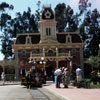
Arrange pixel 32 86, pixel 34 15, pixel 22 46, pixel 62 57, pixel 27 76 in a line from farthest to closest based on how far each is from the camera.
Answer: pixel 34 15 → pixel 22 46 → pixel 62 57 → pixel 32 86 → pixel 27 76

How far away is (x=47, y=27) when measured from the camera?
192 ft

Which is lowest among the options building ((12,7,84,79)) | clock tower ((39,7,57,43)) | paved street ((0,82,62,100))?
paved street ((0,82,62,100))

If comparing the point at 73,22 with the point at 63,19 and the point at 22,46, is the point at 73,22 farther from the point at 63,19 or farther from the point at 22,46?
the point at 22,46

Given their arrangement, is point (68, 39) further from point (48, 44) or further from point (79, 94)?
point (79, 94)

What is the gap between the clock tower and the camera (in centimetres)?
5794

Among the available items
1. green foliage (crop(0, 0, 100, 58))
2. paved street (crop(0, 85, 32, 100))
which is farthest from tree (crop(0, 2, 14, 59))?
paved street (crop(0, 85, 32, 100))

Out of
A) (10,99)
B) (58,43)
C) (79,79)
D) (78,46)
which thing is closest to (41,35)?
(58,43)

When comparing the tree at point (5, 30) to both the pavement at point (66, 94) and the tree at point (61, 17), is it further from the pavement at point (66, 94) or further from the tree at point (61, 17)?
the pavement at point (66, 94)

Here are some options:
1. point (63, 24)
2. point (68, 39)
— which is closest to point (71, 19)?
point (63, 24)

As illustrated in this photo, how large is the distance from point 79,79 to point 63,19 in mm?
51773

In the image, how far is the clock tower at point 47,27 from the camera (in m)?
57.9

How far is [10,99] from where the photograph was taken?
14.5 m

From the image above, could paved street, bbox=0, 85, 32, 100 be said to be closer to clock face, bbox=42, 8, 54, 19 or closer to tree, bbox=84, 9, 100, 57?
clock face, bbox=42, 8, 54, 19

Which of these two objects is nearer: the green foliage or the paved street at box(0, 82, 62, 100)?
the paved street at box(0, 82, 62, 100)
